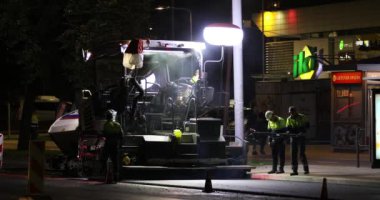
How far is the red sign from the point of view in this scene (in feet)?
88.8

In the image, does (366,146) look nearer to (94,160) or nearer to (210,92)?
(210,92)

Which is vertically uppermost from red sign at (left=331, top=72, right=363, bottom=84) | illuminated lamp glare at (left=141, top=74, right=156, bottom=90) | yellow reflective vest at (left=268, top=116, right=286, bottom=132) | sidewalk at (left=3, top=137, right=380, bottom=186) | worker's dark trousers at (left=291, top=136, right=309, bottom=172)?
red sign at (left=331, top=72, right=363, bottom=84)

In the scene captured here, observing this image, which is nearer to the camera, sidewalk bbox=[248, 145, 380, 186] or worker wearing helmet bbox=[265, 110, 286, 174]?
sidewalk bbox=[248, 145, 380, 186]

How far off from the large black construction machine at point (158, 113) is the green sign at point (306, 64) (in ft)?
45.2

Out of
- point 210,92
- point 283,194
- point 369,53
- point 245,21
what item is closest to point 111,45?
point 210,92

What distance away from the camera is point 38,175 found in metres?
10.8

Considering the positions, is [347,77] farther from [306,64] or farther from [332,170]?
[332,170]

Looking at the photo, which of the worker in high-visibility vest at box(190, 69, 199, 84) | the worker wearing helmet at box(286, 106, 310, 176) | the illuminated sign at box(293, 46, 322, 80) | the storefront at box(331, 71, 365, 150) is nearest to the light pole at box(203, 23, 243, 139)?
the worker in high-visibility vest at box(190, 69, 199, 84)

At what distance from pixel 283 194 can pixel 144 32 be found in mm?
13547

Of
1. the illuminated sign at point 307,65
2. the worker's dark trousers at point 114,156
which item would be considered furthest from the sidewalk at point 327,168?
the illuminated sign at point 307,65

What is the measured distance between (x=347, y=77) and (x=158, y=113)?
10533 mm

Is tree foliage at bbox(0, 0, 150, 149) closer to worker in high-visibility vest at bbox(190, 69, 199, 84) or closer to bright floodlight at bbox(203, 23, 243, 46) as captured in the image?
worker in high-visibility vest at bbox(190, 69, 199, 84)

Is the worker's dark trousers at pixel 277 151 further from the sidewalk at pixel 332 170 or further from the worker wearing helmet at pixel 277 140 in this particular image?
the sidewalk at pixel 332 170

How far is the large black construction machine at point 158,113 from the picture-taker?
19.2 metres
